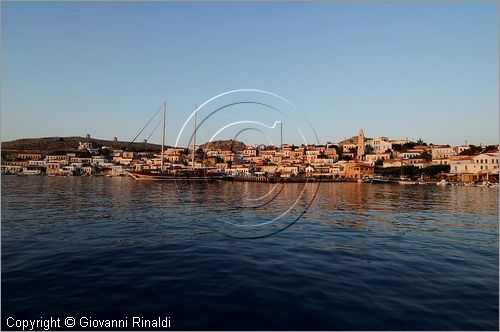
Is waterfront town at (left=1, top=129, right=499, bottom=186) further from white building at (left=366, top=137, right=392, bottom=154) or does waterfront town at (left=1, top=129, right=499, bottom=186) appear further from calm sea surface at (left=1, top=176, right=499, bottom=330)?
calm sea surface at (left=1, top=176, right=499, bottom=330)

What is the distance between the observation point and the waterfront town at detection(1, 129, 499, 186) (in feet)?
342

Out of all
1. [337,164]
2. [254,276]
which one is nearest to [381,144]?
[337,164]

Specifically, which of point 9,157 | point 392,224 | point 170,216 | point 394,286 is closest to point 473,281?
point 394,286

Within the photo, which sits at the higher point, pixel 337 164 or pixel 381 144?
pixel 381 144

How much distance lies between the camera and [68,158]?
173m

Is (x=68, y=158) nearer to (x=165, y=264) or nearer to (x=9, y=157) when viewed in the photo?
(x=9, y=157)

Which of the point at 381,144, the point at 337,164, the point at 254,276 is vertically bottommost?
the point at 254,276

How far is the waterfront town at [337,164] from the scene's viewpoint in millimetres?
104312

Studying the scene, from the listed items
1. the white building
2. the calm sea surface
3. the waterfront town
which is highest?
the white building

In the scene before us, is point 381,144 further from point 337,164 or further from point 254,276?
point 254,276

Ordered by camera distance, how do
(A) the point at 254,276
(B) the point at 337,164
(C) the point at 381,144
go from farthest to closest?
(C) the point at 381,144, (B) the point at 337,164, (A) the point at 254,276

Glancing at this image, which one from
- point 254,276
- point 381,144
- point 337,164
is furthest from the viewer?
point 381,144

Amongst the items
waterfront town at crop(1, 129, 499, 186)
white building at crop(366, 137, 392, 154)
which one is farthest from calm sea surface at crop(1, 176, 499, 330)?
white building at crop(366, 137, 392, 154)

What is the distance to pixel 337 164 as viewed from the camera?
130 metres
